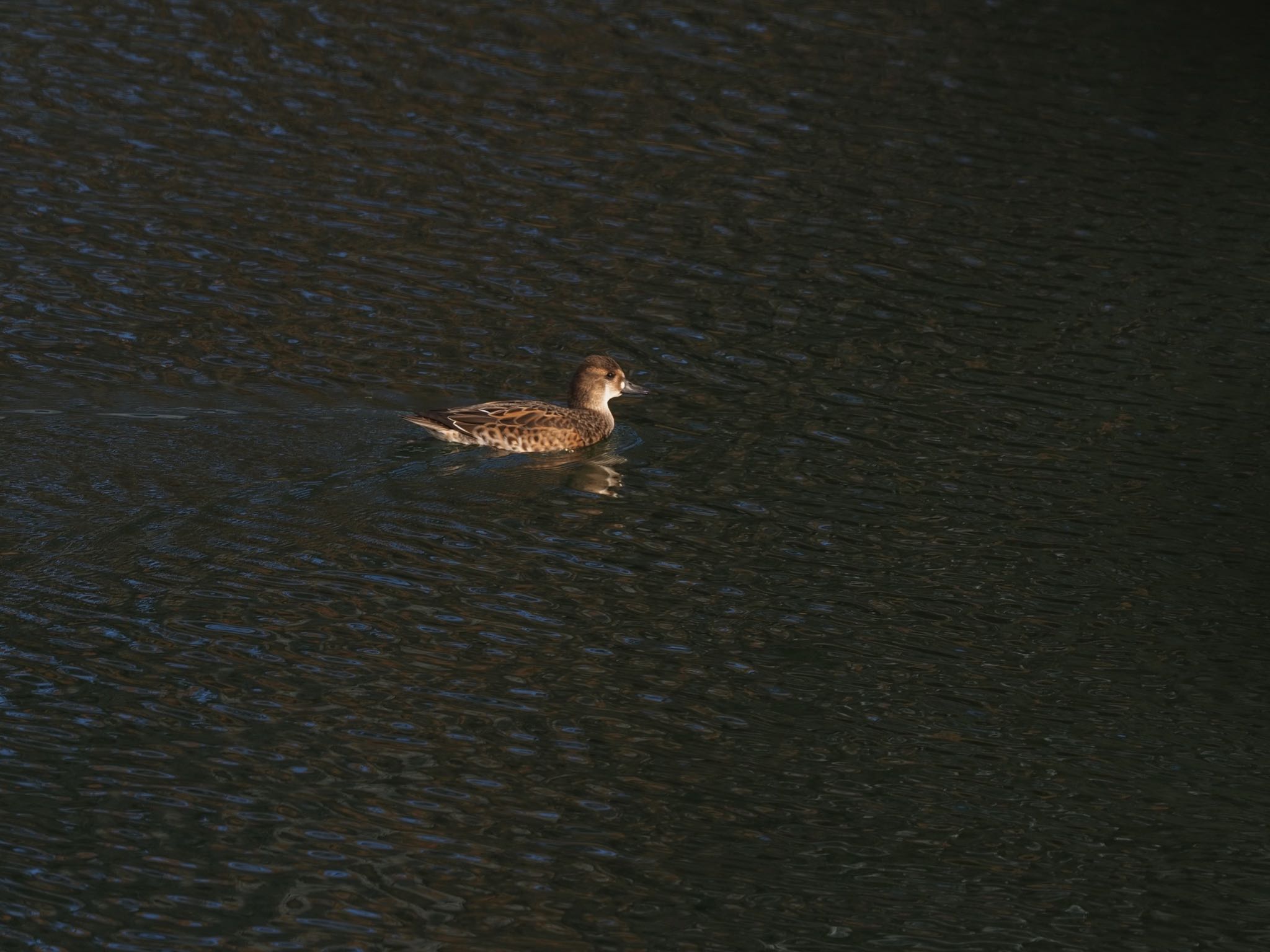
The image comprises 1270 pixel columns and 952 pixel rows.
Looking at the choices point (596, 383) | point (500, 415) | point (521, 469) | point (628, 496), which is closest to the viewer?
point (628, 496)

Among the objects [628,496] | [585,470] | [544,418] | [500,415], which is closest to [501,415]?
[500,415]

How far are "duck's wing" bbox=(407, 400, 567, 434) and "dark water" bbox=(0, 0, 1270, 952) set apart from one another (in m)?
0.30

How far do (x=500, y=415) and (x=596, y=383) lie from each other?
98cm

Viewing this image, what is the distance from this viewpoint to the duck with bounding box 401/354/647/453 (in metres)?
13.7

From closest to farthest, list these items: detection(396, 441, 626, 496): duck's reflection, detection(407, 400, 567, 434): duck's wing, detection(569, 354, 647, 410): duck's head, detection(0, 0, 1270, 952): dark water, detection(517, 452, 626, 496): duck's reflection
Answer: detection(0, 0, 1270, 952): dark water → detection(407, 400, 567, 434): duck's wing → detection(396, 441, 626, 496): duck's reflection → detection(517, 452, 626, 496): duck's reflection → detection(569, 354, 647, 410): duck's head

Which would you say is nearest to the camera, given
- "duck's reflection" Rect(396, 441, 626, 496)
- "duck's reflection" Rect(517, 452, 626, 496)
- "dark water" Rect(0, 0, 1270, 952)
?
"dark water" Rect(0, 0, 1270, 952)

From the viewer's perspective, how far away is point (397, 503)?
13.1 meters

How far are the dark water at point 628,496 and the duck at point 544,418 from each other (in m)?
0.19

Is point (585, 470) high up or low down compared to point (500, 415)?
down

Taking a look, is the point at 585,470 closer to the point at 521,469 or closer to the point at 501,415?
the point at 521,469

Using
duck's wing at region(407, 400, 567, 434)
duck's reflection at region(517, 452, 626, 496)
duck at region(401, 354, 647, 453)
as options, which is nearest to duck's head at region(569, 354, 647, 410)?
duck at region(401, 354, 647, 453)

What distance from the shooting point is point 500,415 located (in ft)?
45.7

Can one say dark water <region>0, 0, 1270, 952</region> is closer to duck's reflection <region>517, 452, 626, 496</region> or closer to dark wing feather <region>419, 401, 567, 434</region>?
duck's reflection <region>517, 452, 626, 496</region>

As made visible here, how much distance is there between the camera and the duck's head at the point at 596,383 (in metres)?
14.6
